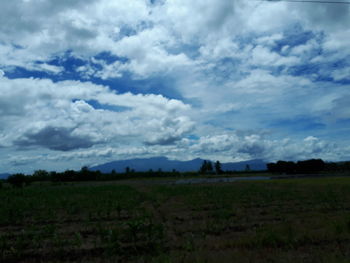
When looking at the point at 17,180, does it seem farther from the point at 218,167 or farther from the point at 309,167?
the point at 309,167

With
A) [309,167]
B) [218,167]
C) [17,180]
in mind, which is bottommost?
[309,167]

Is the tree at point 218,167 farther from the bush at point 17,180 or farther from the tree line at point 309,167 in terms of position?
the bush at point 17,180

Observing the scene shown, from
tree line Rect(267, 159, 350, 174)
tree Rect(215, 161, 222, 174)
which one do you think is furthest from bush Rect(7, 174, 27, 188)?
tree line Rect(267, 159, 350, 174)

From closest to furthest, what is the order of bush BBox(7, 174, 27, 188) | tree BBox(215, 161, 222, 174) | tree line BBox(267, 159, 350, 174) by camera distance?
1. bush BBox(7, 174, 27, 188)
2. tree line BBox(267, 159, 350, 174)
3. tree BBox(215, 161, 222, 174)

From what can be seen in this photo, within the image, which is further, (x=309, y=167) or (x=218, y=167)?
(x=218, y=167)

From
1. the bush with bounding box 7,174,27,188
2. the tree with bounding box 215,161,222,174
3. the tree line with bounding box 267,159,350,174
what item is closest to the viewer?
the bush with bounding box 7,174,27,188

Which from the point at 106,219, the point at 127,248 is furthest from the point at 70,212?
the point at 127,248

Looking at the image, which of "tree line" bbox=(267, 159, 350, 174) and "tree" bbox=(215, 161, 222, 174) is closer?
"tree line" bbox=(267, 159, 350, 174)

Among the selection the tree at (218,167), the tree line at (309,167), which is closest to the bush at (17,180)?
the tree at (218,167)

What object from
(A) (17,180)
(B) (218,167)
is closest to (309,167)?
(B) (218,167)

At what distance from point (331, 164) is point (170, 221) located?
4846 inches

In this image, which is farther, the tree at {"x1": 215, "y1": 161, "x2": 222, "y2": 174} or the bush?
the tree at {"x1": 215, "y1": 161, "x2": 222, "y2": 174}

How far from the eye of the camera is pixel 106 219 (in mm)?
15484

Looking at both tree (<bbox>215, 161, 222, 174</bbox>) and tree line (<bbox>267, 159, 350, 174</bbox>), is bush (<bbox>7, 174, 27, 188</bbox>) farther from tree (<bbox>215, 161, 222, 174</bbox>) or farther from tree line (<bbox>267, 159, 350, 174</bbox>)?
tree line (<bbox>267, 159, 350, 174</bbox>)
